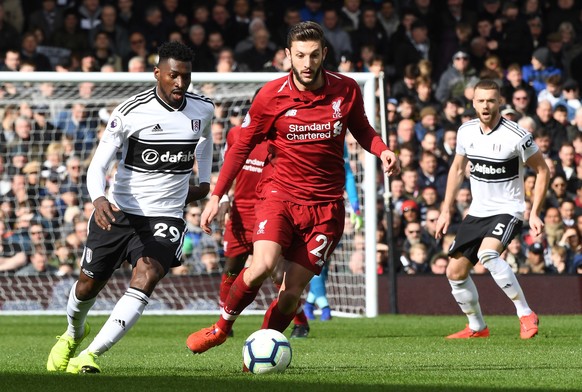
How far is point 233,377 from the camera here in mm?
7020

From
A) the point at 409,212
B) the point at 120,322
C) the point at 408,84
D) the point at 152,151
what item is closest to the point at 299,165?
the point at 152,151

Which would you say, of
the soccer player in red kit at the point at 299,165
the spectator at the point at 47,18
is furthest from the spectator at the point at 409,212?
the soccer player in red kit at the point at 299,165

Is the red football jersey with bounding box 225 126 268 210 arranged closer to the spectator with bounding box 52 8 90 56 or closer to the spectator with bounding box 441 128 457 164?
the spectator with bounding box 441 128 457 164

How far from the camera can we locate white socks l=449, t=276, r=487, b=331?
1054 centimetres

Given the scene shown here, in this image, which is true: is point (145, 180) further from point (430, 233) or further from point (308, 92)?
point (430, 233)

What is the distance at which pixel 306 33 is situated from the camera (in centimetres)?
735

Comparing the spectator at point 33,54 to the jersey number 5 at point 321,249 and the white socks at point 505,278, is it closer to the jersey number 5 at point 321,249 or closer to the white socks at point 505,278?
the white socks at point 505,278

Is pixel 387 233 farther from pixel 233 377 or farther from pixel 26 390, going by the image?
pixel 26 390

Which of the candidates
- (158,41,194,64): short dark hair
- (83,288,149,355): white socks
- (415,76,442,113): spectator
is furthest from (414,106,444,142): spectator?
(83,288,149,355): white socks

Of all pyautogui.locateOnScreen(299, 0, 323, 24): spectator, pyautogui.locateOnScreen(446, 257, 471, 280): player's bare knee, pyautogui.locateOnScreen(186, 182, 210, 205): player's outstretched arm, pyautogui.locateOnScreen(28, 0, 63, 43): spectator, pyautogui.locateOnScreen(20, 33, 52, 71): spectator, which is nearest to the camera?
pyautogui.locateOnScreen(186, 182, 210, 205): player's outstretched arm

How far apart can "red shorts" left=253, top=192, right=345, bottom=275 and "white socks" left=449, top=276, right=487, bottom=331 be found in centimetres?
327

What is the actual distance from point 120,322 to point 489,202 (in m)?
4.59

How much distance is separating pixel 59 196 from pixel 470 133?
6.62m

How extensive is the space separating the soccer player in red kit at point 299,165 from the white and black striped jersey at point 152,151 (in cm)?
32
